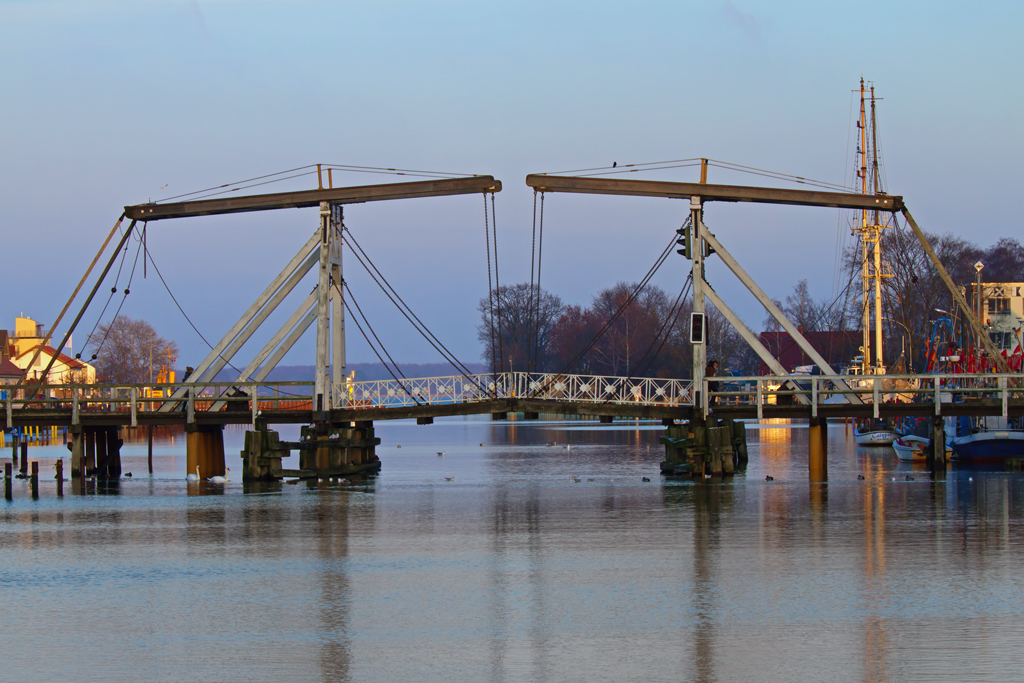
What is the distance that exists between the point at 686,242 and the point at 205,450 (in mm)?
18110

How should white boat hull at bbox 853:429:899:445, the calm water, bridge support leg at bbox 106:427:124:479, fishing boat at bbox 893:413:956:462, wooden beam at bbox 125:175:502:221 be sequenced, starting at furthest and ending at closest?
white boat hull at bbox 853:429:899:445, fishing boat at bbox 893:413:956:462, bridge support leg at bbox 106:427:124:479, wooden beam at bbox 125:175:502:221, the calm water

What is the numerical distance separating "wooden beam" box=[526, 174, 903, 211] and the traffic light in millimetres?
1069

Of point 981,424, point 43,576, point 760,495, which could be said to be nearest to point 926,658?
point 43,576

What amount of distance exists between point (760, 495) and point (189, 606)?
20365mm

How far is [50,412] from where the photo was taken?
133ft

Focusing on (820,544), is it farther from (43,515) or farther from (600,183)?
(43,515)

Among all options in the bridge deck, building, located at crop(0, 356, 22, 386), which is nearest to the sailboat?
the bridge deck

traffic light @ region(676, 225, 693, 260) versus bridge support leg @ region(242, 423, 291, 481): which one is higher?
traffic light @ region(676, 225, 693, 260)

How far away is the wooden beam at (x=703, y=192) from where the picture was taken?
120 ft

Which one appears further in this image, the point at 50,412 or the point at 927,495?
the point at 50,412

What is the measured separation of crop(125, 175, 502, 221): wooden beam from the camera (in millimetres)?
36406

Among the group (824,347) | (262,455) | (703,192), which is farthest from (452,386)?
(824,347)

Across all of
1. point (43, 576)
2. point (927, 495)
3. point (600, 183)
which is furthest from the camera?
point (600, 183)

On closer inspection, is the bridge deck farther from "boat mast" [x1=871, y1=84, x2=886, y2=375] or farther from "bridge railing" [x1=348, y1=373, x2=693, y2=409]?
"boat mast" [x1=871, y1=84, x2=886, y2=375]
